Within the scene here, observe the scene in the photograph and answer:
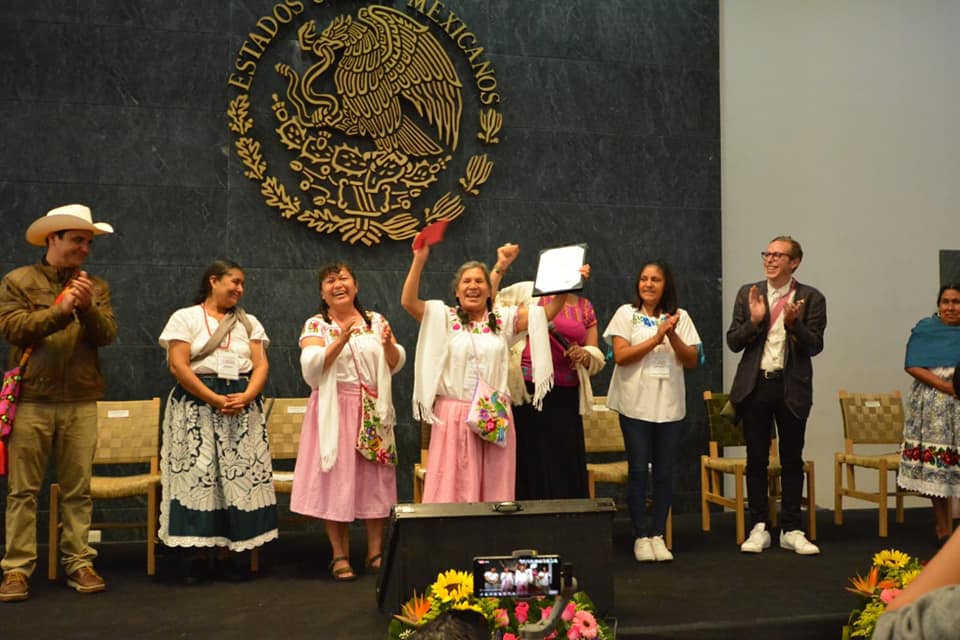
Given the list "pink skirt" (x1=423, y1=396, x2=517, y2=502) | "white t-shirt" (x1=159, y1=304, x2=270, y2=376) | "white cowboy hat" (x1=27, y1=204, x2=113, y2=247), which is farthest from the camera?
"white t-shirt" (x1=159, y1=304, x2=270, y2=376)

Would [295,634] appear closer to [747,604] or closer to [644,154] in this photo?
[747,604]

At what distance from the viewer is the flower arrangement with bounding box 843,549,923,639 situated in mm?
2947

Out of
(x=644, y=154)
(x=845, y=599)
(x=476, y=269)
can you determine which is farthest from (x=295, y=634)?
(x=644, y=154)

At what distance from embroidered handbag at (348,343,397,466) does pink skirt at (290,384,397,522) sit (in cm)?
3

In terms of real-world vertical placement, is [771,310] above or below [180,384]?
above

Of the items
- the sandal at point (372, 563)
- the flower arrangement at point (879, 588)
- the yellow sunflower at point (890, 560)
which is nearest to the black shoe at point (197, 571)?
the sandal at point (372, 563)

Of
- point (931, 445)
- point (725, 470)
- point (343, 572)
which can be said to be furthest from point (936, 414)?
point (343, 572)

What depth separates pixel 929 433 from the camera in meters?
5.29

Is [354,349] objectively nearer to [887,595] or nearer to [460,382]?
[460,382]

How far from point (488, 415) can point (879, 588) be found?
1785 millimetres

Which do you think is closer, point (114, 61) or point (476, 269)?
point (476, 269)

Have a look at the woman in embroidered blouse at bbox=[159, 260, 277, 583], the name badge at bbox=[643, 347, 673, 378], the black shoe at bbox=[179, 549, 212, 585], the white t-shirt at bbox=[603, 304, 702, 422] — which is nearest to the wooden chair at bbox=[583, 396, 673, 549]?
the white t-shirt at bbox=[603, 304, 702, 422]

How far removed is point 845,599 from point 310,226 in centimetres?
362

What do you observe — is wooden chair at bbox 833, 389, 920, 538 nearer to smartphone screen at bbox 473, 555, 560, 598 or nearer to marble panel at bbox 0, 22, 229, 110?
marble panel at bbox 0, 22, 229, 110
